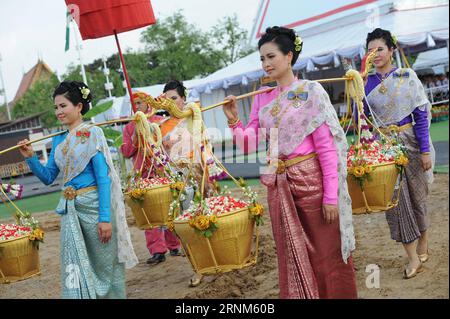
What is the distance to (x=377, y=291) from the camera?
176 inches

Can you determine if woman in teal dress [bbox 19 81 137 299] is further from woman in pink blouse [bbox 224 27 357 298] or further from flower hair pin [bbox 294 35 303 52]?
flower hair pin [bbox 294 35 303 52]

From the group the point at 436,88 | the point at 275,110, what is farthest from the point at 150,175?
the point at 436,88

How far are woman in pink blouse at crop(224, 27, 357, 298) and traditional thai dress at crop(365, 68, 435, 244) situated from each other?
1.38 meters

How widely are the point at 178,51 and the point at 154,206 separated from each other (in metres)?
30.3

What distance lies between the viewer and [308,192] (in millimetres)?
3445

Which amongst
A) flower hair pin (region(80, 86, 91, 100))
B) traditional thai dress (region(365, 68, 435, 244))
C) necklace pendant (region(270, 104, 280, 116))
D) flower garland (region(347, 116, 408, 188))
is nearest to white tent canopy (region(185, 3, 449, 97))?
traditional thai dress (region(365, 68, 435, 244))

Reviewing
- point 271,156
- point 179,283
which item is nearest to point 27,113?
point 179,283

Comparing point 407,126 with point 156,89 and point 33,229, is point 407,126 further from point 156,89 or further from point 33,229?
point 156,89

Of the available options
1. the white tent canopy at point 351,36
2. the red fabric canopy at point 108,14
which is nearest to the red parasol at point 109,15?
the red fabric canopy at point 108,14

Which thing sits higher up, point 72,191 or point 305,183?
point 72,191

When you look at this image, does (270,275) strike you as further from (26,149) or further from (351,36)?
(351,36)

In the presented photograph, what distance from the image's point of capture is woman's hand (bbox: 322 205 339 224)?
3406 mm

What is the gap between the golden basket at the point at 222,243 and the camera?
3516mm

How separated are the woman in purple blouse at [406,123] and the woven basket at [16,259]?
2571 mm
